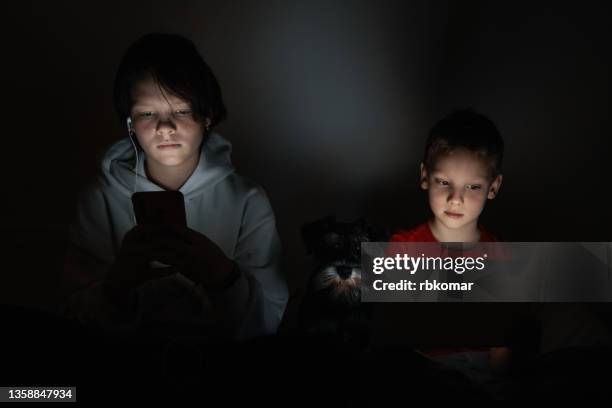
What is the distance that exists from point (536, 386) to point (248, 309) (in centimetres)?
51

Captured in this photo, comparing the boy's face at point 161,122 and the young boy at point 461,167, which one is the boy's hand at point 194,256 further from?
the young boy at point 461,167

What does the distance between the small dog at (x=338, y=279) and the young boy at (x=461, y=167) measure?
152 millimetres

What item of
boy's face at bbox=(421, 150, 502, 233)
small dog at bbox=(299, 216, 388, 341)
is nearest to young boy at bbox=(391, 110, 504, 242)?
boy's face at bbox=(421, 150, 502, 233)

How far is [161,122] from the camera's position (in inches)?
40.3

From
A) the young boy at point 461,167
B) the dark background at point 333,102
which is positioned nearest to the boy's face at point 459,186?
the young boy at point 461,167

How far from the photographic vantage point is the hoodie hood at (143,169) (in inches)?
43.3

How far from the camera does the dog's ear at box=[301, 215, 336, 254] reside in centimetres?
115

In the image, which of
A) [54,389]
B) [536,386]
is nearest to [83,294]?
[54,389]

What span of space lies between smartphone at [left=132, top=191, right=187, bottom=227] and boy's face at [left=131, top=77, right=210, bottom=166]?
96mm

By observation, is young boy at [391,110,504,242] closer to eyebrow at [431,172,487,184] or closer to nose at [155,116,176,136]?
eyebrow at [431,172,487,184]

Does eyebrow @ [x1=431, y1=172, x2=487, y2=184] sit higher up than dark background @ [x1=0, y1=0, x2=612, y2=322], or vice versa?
dark background @ [x1=0, y1=0, x2=612, y2=322]

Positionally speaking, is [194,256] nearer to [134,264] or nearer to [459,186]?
[134,264]

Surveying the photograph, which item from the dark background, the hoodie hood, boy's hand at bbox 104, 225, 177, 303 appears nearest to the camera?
boy's hand at bbox 104, 225, 177, 303

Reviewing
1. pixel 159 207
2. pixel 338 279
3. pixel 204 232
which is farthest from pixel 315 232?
pixel 159 207
